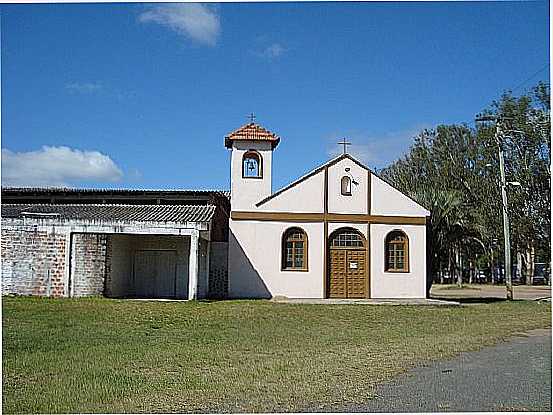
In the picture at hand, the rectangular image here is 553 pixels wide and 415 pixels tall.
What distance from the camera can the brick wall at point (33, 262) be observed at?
20000 millimetres

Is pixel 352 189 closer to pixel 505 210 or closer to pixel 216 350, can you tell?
pixel 505 210

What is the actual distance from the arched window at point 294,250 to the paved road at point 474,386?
1163cm

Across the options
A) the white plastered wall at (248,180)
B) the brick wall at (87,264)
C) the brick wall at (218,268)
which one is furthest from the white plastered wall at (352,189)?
the brick wall at (87,264)

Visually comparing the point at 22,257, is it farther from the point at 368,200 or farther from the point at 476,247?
the point at 476,247

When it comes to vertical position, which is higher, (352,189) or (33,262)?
(352,189)

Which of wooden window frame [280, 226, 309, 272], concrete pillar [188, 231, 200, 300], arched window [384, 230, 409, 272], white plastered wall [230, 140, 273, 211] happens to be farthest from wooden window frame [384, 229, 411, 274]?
concrete pillar [188, 231, 200, 300]

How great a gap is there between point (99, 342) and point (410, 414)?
19.7 feet

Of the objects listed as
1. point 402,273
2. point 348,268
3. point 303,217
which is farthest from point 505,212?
point 303,217

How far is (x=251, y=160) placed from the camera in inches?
955

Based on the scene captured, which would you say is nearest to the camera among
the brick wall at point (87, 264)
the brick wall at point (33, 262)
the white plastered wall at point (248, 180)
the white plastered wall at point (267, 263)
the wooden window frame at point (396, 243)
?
the brick wall at point (33, 262)

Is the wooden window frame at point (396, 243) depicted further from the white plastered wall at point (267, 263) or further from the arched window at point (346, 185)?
the white plastered wall at point (267, 263)

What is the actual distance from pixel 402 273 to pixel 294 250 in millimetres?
3093

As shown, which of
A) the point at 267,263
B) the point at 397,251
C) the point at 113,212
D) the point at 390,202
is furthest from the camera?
the point at 397,251

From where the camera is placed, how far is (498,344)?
12.9 meters
